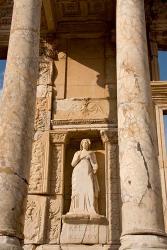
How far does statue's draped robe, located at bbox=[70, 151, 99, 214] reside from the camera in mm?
12430

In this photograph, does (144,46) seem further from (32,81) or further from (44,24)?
(44,24)

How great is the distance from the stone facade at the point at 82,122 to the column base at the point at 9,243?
0.09ft

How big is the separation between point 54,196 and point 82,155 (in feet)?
5.21

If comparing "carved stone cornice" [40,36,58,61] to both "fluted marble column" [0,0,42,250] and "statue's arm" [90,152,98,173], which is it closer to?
"fluted marble column" [0,0,42,250]

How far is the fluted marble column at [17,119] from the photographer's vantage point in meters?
8.90

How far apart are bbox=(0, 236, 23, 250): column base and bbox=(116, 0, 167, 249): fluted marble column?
2225mm

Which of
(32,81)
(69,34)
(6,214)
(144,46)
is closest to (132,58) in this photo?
(144,46)

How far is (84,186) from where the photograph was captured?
12766 mm

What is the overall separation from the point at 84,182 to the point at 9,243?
4642mm

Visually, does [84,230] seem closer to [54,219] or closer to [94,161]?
[54,219]

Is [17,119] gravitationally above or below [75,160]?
above

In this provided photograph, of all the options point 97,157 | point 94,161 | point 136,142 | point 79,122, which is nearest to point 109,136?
point 97,157

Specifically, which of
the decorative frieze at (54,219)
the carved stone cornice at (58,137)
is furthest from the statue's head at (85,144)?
the decorative frieze at (54,219)

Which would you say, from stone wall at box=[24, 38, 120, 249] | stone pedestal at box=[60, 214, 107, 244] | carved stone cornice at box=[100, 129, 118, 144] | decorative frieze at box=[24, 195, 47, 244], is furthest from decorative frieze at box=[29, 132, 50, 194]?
carved stone cornice at box=[100, 129, 118, 144]
